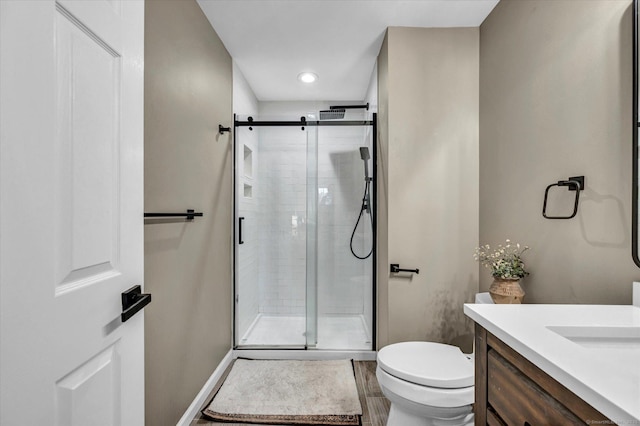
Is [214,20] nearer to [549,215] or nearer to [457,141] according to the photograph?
[457,141]

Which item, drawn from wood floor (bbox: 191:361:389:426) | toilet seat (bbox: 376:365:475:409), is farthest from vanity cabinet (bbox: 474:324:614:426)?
wood floor (bbox: 191:361:389:426)

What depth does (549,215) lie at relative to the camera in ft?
4.81

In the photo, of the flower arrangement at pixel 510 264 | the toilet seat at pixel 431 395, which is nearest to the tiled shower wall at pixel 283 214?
the toilet seat at pixel 431 395

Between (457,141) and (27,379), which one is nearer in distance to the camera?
(27,379)

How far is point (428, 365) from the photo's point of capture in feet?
4.85

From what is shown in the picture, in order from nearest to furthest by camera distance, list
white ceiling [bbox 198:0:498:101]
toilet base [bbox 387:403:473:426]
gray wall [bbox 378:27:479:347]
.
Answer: toilet base [bbox 387:403:473:426] < white ceiling [bbox 198:0:498:101] < gray wall [bbox 378:27:479:347]

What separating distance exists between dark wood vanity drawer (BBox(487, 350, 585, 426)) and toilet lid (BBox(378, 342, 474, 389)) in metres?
0.45

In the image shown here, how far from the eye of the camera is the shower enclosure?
8.71 ft

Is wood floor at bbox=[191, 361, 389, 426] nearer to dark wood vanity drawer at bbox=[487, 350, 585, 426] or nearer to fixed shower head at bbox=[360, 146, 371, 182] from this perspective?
dark wood vanity drawer at bbox=[487, 350, 585, 426]

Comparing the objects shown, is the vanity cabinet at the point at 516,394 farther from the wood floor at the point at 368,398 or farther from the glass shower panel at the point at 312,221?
the glass shower panel at the point at 312,221

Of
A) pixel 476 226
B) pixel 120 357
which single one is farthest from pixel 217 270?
pixel 476 226

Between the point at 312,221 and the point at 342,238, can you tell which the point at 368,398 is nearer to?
the point at 342,238

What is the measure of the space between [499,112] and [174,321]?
7.27ft

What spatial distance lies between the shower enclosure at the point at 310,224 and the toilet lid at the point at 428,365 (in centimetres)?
98
